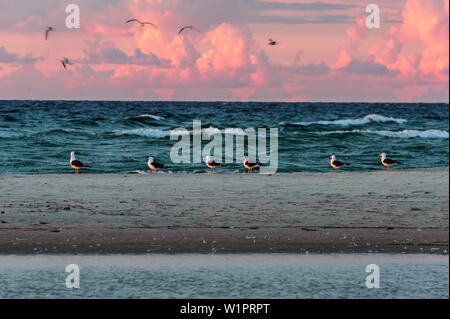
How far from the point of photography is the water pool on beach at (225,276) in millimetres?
8695

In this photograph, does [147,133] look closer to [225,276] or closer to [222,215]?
[222,215]

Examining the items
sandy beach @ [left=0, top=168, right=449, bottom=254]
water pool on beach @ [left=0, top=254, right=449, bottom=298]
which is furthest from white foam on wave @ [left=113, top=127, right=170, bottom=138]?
water pool on beach @ [left=0, top=254, right=449, bottom=298]

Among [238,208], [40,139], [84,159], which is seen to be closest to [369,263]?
[238,208]

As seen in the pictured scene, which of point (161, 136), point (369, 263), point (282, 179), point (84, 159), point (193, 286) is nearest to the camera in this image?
point (193, 286)

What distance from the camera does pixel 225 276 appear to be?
951cm

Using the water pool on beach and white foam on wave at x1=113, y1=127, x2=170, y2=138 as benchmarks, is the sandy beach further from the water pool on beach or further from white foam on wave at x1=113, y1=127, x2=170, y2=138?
white foam on wave at x1=113, y1=127, x2=170, y2=138

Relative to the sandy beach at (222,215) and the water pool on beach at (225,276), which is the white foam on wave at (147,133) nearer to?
the sandy beach at (222,215)

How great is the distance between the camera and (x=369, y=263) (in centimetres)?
1037

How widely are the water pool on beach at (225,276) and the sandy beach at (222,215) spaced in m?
0.59

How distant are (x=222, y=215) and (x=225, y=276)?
4.54 metres
